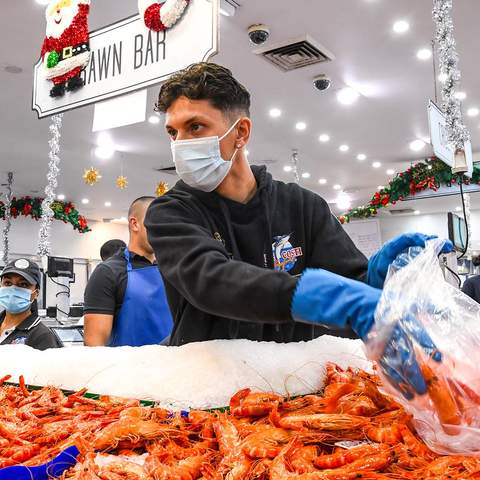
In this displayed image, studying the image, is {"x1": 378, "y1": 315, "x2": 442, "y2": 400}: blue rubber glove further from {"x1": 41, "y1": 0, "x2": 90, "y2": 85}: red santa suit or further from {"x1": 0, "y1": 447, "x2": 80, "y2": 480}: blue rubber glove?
{"x1": 41, "y1": 0, "x2": 90, "y2": 85}: red santa suit

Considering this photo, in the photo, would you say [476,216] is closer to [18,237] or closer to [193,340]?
[18,237]

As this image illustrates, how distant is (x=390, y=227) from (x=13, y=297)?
1573cm

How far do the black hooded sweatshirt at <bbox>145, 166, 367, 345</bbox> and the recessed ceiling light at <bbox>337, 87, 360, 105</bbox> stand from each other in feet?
20.7

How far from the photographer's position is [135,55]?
247 centimetres

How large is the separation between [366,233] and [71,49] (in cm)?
1430

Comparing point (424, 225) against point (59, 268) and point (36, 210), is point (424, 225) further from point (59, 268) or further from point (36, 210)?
point (59, 268)

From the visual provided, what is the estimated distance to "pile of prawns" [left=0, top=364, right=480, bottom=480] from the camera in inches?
33.1

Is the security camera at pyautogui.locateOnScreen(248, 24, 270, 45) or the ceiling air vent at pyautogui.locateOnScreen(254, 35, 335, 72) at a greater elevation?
the security camera at pyautogui.locateOnScreen(248, 24, 270, 45)

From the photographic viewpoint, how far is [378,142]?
10.1 meters

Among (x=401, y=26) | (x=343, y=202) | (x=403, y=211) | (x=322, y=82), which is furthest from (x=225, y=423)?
(x=403, y=211)

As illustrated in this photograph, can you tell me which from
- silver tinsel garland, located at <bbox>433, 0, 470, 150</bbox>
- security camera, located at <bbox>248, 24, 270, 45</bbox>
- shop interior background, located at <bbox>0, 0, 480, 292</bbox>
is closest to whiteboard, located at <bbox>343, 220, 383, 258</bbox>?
shop interior background, located at <bbox>0, 0, 480, 292</bbox>

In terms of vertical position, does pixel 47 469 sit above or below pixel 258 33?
below

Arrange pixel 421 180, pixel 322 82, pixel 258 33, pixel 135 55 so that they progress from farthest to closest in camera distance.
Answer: pixel 421 180
pixel 322 82
pixel 258 33
pixel 135 55

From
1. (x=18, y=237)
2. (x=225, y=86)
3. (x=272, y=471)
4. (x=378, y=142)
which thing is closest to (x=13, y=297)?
(x=225, y=86)
